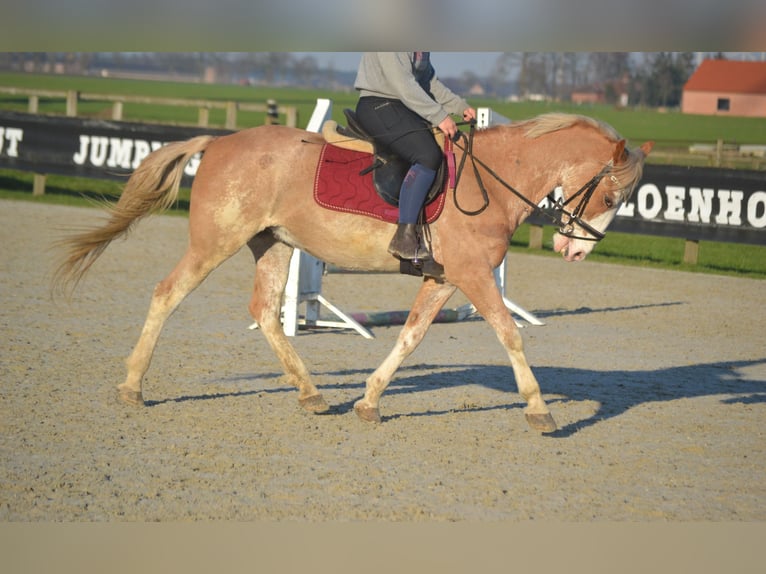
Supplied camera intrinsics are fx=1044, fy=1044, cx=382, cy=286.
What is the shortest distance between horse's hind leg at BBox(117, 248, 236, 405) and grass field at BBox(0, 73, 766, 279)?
25.5 ft

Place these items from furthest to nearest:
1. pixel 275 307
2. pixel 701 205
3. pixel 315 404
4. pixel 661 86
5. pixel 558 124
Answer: pixel 661 86
pixel 701 205
pixel 275 307
pixel 315 404
pixel 558 124

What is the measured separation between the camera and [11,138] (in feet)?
68.1

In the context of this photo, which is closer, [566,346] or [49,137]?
[566,346]

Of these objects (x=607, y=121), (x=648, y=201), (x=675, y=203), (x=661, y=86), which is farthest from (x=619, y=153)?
(x=607, y=121)

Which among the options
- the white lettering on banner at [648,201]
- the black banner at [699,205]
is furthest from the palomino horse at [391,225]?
the white lettering on banner at [648,201]

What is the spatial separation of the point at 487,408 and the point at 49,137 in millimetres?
15340

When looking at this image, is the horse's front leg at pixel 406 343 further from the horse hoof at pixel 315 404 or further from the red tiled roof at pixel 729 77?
the red tiled roof at pixel 729 77

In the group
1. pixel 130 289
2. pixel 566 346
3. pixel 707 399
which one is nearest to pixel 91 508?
pixel 707 399

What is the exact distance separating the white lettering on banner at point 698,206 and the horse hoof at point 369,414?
10.4 metres

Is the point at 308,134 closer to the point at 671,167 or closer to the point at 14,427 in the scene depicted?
the point at 14,427

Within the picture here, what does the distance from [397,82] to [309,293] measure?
13.2 ft

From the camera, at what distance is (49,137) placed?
20375 millimetres

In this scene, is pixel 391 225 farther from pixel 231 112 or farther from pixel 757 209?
pixel 231 112

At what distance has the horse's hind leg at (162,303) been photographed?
22.3 feet
